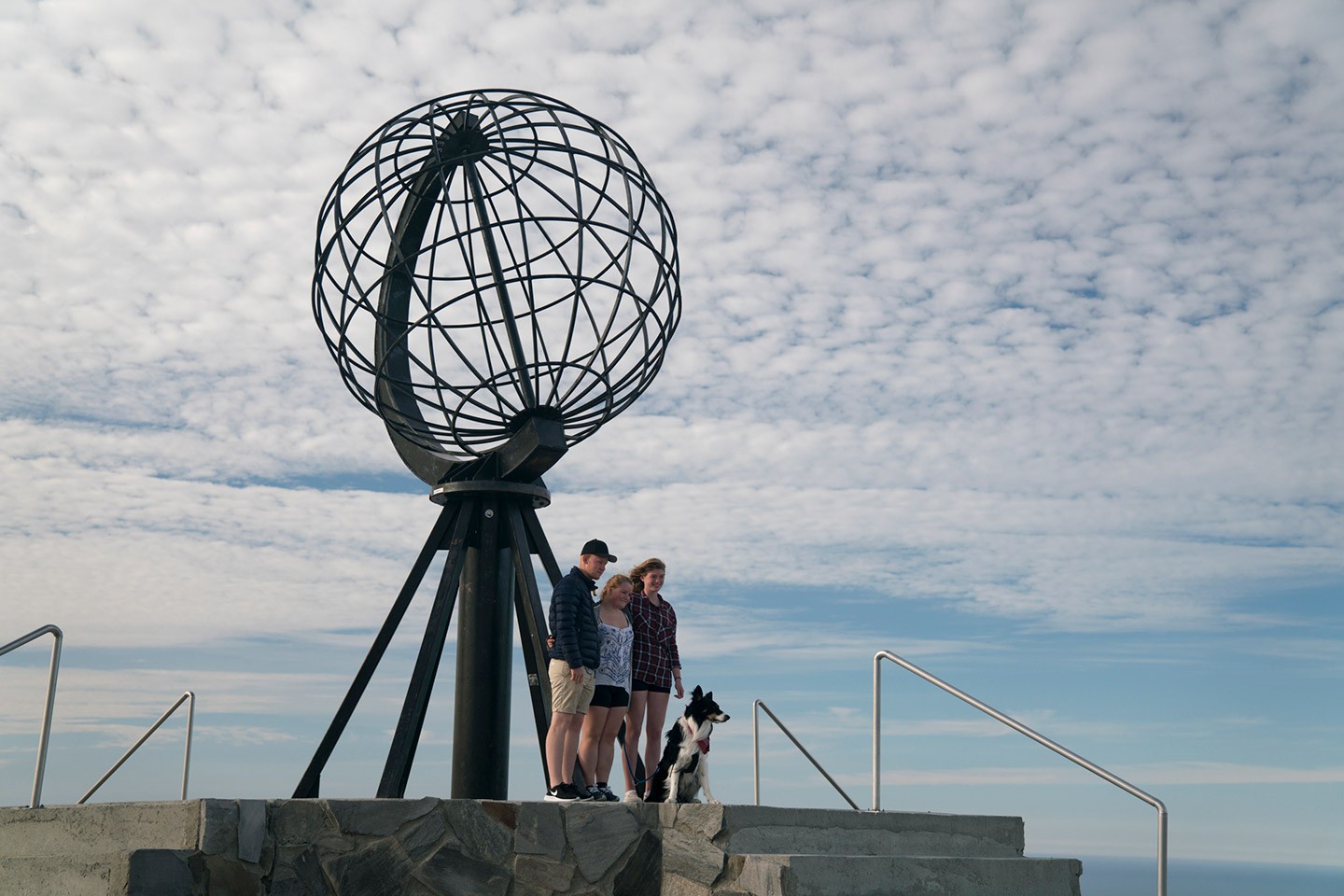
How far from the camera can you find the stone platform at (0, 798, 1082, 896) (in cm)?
591

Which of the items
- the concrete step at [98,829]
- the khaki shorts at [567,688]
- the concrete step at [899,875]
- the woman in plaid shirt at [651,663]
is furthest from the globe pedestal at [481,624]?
the concrete step at [899,875]

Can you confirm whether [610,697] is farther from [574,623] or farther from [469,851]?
[469,851]

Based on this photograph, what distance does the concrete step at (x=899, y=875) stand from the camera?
593cm

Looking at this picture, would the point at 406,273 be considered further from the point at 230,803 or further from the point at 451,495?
the point at 230,803

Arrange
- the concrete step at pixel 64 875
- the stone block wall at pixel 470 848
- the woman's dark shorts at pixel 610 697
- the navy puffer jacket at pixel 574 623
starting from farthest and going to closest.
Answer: the woman's dark shorts at pixel 610 697, the navy puffer jacket at pixel 574 623, the stone block wall at pixel 470 848, the concrete step at pixel 64 875

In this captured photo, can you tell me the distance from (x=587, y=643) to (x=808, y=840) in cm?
149

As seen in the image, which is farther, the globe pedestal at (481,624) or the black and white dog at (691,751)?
the globe pedestal at (481,624)

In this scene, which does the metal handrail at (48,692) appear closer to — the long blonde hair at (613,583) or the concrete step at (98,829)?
the concrete step at (98,829)

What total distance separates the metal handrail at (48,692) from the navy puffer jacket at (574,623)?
279 centimetres

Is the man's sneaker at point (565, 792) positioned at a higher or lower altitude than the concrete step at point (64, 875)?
higher

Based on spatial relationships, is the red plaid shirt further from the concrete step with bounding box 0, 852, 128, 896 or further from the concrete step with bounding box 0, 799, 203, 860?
the concrete step with bounding box 0, 852, 128, 896

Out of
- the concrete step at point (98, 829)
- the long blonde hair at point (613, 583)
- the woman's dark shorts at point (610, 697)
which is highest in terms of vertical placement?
the long blonde hair at point (613, 583)

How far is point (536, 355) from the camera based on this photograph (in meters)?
8.48

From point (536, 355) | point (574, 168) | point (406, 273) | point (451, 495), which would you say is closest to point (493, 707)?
point (451, 495)
